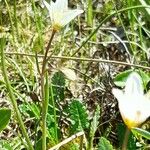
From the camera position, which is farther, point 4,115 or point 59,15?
point 4,115

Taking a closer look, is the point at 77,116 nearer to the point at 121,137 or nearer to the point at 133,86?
the point at 121,137

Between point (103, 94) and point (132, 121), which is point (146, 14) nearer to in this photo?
point (103, 94)

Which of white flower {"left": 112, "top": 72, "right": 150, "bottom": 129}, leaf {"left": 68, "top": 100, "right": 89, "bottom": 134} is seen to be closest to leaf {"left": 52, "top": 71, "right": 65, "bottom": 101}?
leaf {"left": 68, "top": 100, "right": 89, "bottom": 134}

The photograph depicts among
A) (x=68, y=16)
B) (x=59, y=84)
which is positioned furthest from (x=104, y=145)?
(x=59, y=84)

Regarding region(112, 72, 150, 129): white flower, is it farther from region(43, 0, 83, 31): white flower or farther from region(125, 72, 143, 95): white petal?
region(43, 0, 83, 31): white flower

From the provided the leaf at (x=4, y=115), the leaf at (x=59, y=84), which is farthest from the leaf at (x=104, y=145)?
the leaf at (x=59, y=84)

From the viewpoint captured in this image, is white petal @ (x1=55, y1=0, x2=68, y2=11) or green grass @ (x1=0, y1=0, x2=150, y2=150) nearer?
white petal @ (x1=55, y1=0, x2=68, y2=11)

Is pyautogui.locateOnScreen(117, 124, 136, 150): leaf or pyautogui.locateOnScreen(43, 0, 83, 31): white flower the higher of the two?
pyautogui.locateOnScreen(43, 0, 83, 31): white flower

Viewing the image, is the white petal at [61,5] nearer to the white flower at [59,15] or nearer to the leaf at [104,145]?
the white flower at [59,15]

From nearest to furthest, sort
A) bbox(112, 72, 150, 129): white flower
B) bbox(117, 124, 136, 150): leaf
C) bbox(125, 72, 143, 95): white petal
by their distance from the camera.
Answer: bbox(112, 72, 150, 129): white flower, bbox(125, 72, 143, 95): white petal, bbox(117, 124, 136, 150): leaf
